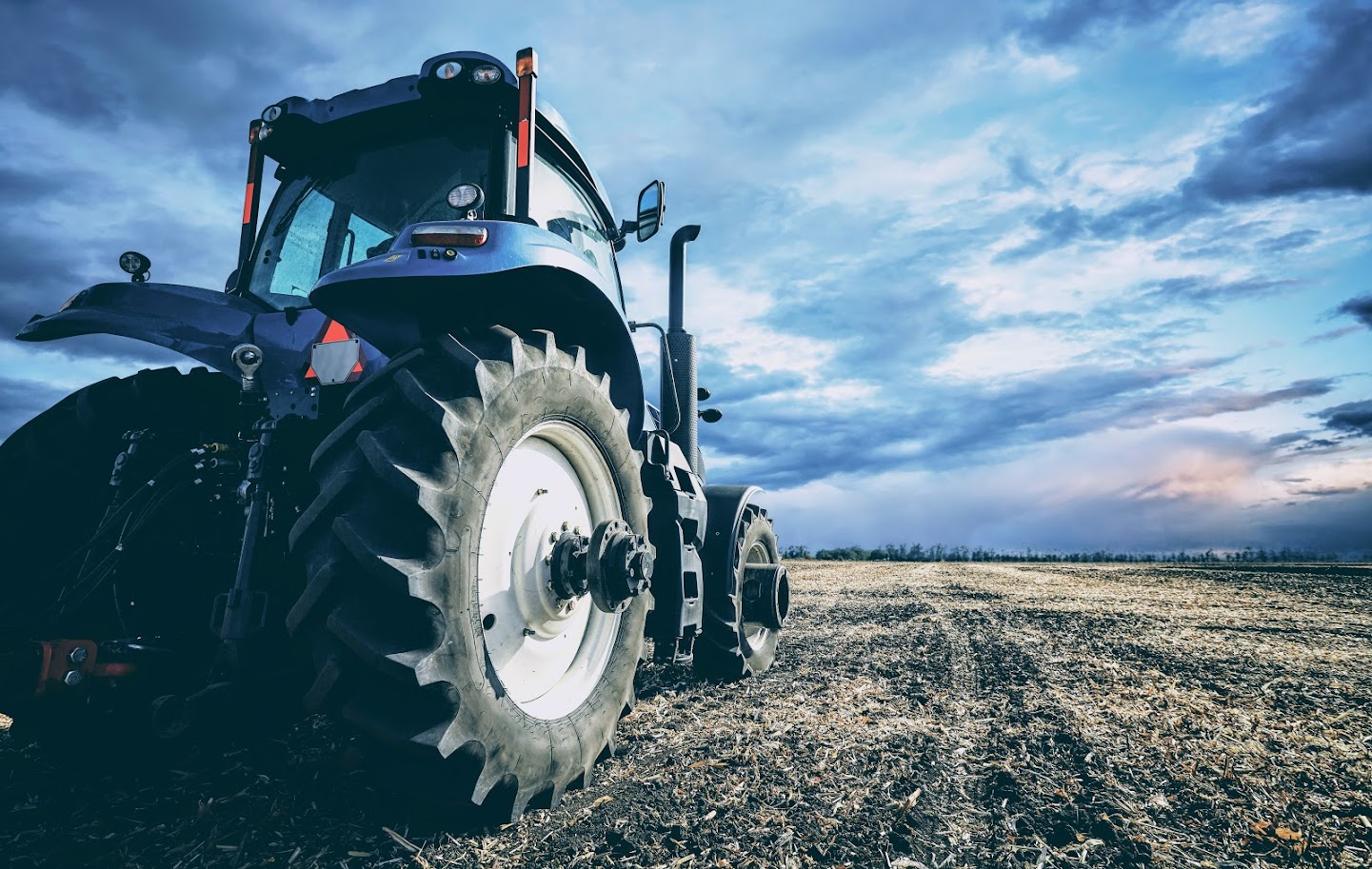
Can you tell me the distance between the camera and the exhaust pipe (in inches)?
187

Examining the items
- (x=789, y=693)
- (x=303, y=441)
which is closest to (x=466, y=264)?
(x=303, y=441)

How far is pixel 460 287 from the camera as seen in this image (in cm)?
243

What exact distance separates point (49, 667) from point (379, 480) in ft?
3.15

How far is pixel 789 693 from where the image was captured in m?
4.15

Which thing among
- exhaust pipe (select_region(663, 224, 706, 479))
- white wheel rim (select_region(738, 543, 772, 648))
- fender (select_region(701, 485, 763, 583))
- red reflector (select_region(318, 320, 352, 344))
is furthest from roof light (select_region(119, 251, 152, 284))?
white wheel rim (select_region(738, 543, 772, 648))

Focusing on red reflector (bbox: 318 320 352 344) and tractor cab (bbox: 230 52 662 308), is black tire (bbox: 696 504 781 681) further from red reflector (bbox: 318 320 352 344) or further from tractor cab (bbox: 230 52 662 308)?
red reflector (bbox: 318 320 352 344)

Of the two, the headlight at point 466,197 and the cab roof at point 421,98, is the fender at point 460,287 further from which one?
the cab roof at point 421,98

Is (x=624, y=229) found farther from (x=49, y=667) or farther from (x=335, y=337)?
(x=49, y=667)

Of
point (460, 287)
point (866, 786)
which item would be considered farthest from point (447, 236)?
point (866, 786)

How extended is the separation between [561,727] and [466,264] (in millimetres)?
1558

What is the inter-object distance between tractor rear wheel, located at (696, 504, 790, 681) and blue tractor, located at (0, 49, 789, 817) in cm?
87

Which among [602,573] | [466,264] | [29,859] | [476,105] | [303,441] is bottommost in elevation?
[29,859]

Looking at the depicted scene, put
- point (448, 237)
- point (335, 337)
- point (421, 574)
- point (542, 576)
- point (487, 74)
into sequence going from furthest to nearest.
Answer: point (487, 74) → point (542, 576) → point (335, 337) → point (448, 237) → point (421, 574)

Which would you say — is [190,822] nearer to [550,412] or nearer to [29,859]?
[29,859]
